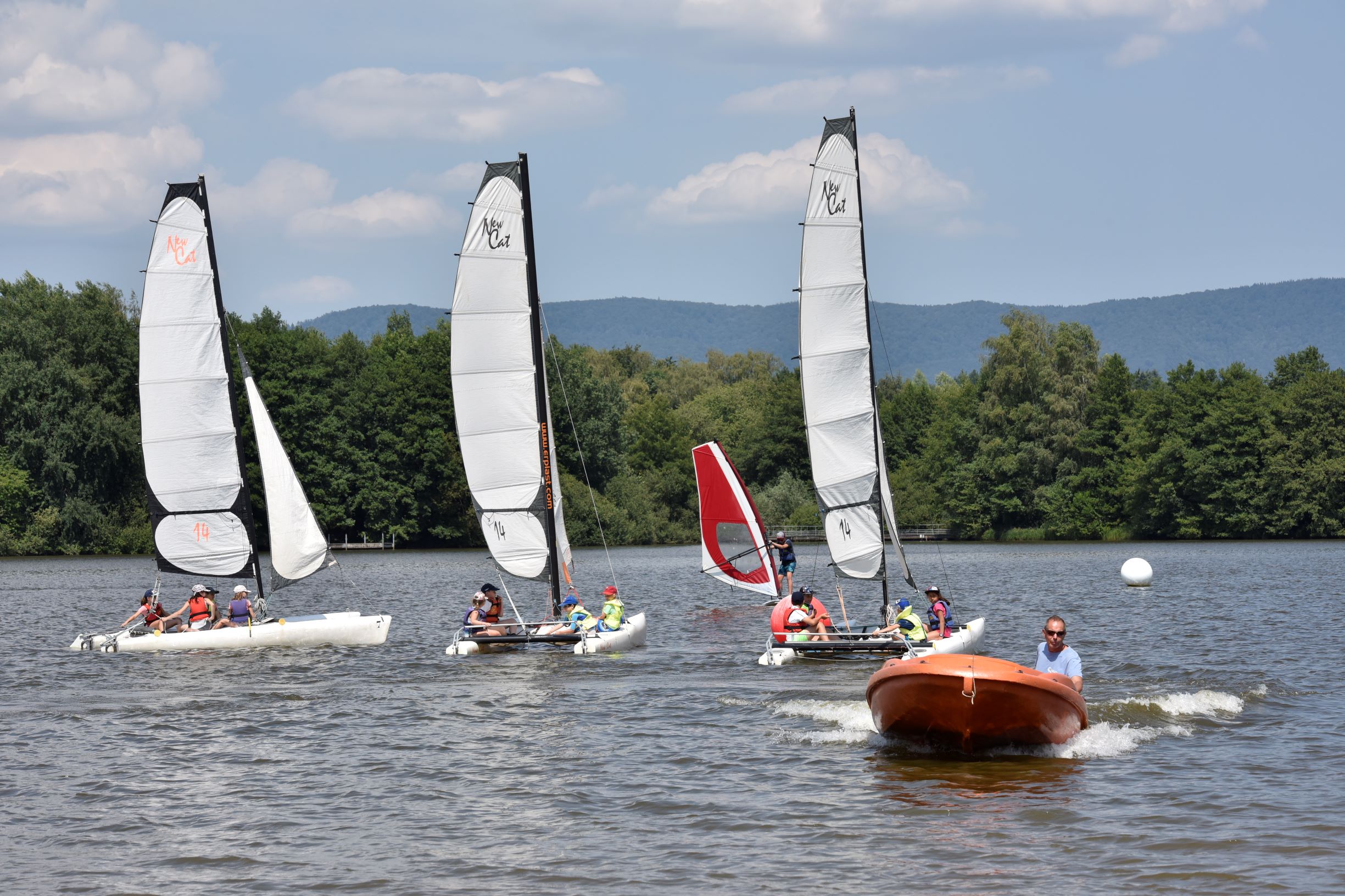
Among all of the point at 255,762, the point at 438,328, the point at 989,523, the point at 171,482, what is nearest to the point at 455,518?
the point at 438,328

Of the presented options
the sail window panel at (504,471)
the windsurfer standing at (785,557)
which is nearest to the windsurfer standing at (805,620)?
the sail window panel at (504,471)

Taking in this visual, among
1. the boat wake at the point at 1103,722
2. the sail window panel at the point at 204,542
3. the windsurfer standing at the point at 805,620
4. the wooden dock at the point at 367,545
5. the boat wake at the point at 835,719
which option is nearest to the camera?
the boat wake at the point at 1103,722

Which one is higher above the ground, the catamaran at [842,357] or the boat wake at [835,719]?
the catamaran at [842,357]

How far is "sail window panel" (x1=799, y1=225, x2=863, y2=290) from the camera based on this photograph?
28.3 metres

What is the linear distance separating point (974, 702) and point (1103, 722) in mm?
3869

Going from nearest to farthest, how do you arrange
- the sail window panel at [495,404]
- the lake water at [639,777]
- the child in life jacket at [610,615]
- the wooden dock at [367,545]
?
the lake water at [639,777] → the child in life jacket at [610,615] → the sail window panel at [495,404] → the wooden dock at [367,545]

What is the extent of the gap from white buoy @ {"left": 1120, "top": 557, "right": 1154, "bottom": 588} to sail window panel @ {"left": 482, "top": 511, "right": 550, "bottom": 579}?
26.4m

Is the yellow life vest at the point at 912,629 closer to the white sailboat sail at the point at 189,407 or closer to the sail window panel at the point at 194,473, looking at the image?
the white sailboat sail at the point at 189,407

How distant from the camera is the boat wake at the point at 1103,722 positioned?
56.9 feet

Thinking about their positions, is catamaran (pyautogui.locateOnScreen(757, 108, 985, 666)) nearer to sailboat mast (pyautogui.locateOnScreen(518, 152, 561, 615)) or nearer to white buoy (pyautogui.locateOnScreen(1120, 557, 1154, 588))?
sailboat mast (pyautogui.locateOnScreen(518, 152, 561, 615))

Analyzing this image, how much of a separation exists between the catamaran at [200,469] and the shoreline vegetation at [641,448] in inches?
1825

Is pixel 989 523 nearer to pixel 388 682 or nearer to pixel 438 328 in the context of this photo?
pixel 438 328

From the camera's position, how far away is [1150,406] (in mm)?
92188

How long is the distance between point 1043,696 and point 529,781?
5.70 meters
